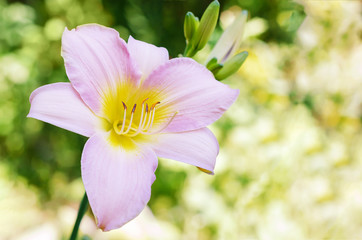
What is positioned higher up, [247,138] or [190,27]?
[190,27]

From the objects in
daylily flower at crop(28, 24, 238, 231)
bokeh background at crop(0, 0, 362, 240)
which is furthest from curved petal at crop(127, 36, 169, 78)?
bokeh background at crop(0, 0, 362, 240)

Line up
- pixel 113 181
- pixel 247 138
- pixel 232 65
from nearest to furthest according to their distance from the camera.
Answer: pixel 113 181 → pixel 232 65 → pixel 247 138

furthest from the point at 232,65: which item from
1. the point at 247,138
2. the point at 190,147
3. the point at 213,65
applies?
the point at 247,138

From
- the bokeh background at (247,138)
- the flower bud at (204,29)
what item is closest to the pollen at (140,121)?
the flower bud at (204,29)

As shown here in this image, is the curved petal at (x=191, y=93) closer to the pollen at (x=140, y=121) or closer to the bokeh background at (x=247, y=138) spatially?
the pollen at (x=140, y=121)

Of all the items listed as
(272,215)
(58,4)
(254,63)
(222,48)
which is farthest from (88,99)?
(58,4)

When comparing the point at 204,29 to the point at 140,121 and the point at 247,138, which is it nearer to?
the point at 140,121
